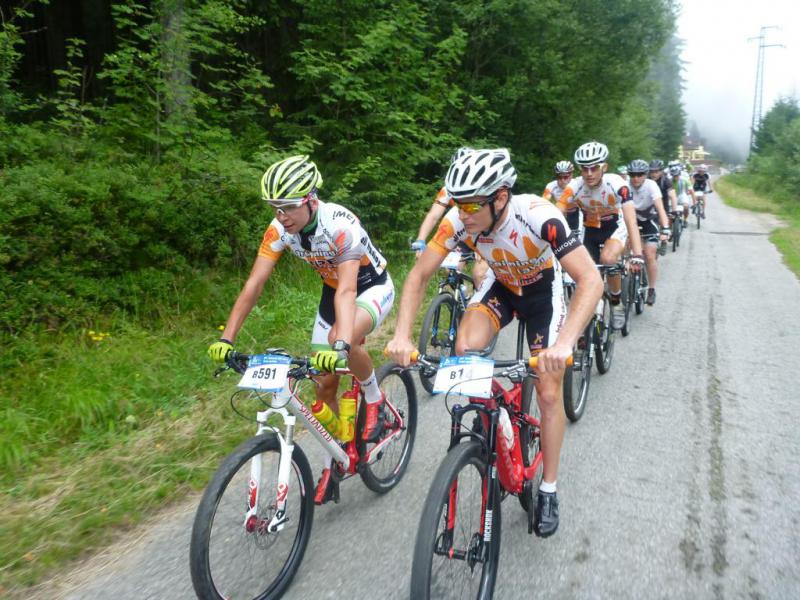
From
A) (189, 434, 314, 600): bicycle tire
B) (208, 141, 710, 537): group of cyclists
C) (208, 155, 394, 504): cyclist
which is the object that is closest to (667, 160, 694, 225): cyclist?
(208, 141, 710, 537): group of cyclists

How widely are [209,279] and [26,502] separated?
3.79 meters

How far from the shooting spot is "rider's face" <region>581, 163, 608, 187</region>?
6773mm

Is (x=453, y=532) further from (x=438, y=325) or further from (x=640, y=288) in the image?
(x=640, y=288)

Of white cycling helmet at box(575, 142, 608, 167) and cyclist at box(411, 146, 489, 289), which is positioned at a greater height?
white cycling helmet at box(575, 142, 608, 167)

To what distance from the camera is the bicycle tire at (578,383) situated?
4.79m

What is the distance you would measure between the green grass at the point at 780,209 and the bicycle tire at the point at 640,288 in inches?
195

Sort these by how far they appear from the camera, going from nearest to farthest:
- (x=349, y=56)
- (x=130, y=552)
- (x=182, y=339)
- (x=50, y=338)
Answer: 1. (x=130, y=552)
2. (x=50, y=338)
3. (x=182, y=339)
4. (x=349, y=56)

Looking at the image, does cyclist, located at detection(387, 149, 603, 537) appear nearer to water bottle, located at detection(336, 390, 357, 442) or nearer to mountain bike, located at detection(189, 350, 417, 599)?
mountain bike, located at detection(189, 350, 417, 599)

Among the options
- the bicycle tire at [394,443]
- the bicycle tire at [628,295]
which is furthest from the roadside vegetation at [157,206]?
the bicycle tire at [628,295]

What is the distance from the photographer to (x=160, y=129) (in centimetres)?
739

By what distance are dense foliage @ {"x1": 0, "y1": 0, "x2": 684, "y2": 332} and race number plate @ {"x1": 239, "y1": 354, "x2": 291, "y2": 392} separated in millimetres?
3304

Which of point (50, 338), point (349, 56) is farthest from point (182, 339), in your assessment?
point (349, 56)

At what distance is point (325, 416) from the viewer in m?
3.43

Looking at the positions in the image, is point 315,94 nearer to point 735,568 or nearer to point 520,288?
point 520,288
